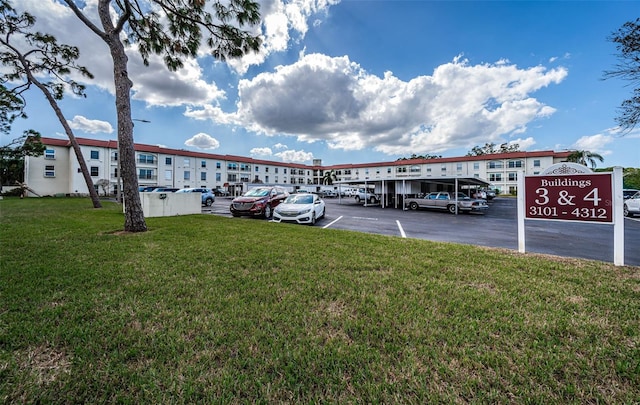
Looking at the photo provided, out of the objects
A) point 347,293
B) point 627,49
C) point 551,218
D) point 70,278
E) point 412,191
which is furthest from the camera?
point 412,191

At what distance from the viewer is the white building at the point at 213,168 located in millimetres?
37469

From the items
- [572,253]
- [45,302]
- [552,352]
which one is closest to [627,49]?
[572,253]

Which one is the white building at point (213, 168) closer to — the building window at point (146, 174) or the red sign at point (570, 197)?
the building window at point (146, 174)

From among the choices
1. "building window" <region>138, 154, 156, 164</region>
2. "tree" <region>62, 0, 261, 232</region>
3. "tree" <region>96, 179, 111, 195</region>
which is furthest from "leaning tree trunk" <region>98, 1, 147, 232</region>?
"building window" <region>138, 154, 156, 164</region>

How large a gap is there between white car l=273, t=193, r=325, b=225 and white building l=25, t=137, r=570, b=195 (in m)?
13.3

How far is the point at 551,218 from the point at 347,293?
487 centimetres

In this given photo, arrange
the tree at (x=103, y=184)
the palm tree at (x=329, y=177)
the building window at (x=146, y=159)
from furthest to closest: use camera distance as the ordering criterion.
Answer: the palm tree at (x=329, y=177) < the building window at (x=146, y=159) < the tree at (x=103, y=184)

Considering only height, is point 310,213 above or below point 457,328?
above

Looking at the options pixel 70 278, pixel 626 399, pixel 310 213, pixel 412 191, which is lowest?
pixel 626 399

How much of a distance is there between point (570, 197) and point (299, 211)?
857 centimetres

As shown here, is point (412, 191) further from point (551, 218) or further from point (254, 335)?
point (254, 335)

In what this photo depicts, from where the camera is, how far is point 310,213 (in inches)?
441

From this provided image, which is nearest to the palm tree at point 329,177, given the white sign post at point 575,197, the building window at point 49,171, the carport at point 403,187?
the carport at point 403,187

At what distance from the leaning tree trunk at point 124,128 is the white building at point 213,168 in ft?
63.7
